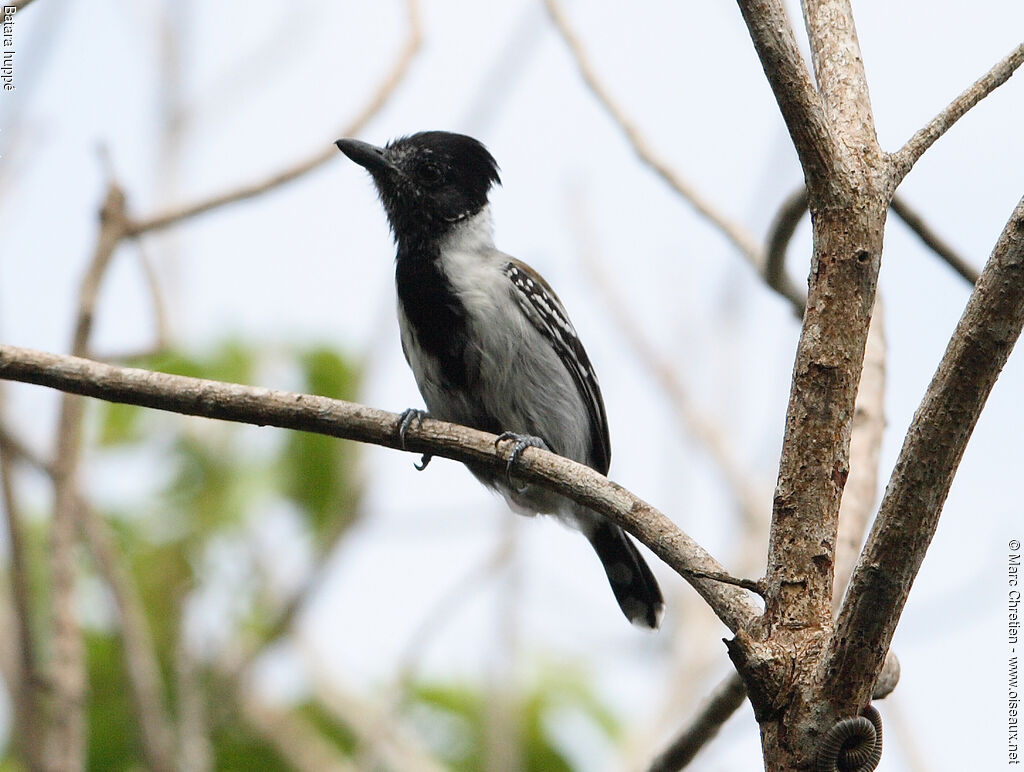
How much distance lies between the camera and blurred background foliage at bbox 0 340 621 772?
20.0 feet

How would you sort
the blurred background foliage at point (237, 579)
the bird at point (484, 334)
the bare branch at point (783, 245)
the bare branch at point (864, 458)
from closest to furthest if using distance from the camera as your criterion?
the bare branch at point (864, 458) → the bare branch at point (783, 245) → the bird at point (484, 334) → the blurred background foliage at point (237, 579)

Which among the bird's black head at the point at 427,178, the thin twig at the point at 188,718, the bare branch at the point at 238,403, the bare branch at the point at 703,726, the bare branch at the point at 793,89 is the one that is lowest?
the thin twig at the point at 188,718

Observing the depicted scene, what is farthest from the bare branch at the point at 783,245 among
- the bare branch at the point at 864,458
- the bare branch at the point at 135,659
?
the bare branch at the point at 135,659

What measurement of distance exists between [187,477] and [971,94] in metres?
4.63

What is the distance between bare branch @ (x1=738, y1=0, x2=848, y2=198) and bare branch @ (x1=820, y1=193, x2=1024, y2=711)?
1.67 ft

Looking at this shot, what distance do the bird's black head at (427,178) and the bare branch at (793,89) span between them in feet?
7.56

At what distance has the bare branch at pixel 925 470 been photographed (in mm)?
2113

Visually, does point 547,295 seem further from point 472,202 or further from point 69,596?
point 69,596

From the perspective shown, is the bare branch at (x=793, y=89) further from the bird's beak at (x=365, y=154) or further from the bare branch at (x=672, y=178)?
the bird's beak at (x=365, y=154)

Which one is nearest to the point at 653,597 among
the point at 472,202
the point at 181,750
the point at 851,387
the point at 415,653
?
the point at 415,653

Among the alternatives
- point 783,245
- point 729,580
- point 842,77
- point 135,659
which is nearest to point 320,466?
point 135,659

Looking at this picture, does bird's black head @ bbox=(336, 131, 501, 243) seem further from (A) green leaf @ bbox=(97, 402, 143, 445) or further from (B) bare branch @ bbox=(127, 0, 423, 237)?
(A) green leaf @ bbox=(97, 402, 143, 445)

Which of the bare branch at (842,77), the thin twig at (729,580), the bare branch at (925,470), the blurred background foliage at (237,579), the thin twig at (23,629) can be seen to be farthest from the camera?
the blurred background foliage at (237,579)

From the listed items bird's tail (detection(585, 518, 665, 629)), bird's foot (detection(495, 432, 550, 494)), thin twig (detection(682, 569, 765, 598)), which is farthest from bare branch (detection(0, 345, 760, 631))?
bird's tail (detection(585, 518, 665, 629))
